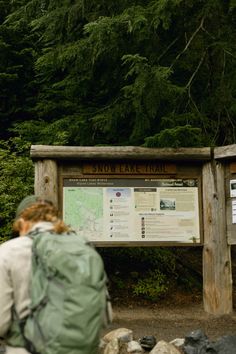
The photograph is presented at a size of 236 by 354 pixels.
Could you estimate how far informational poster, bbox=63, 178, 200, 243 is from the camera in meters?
8.06

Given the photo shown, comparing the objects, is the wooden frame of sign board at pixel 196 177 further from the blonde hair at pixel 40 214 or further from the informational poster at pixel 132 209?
A: the blonde hair at pixel 40 214

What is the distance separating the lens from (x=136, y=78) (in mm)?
8680

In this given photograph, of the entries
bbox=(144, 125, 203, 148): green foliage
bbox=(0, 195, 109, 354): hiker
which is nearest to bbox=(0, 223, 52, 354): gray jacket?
bbox=(0, 195, 109, 354): hiker

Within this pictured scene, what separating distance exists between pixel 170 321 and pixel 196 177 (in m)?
2.17

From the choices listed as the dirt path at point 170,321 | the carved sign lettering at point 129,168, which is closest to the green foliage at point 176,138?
the carved sign lettering at point 129,168

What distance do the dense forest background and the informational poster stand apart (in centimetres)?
73

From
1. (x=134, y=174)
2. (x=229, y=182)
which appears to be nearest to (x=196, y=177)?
(x=229, y=182)

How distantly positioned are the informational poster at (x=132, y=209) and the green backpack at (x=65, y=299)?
4.97 m

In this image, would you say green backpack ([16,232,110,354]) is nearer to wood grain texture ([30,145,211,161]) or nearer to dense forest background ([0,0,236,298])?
wood grain texture ([30,145,211,161])

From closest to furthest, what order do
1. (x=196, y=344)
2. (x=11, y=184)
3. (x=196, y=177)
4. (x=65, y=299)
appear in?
(x=65, y=299), (x=196, y=344), (x=196, y=177), (x=11, y=184)

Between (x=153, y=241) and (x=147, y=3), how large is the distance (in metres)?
4.28

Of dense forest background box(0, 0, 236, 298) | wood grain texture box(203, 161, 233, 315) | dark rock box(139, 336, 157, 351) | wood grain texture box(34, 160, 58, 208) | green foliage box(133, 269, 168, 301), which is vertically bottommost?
dark rock box(139, 336, 157, 351)

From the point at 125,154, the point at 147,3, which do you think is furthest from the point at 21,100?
the point at 125,154

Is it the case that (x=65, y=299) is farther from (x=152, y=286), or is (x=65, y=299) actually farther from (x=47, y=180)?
(x=152, y=286)
